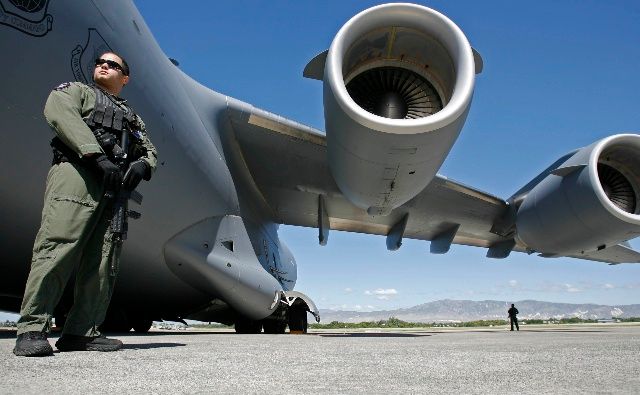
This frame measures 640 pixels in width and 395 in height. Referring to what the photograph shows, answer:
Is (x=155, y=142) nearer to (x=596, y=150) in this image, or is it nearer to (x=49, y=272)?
(x=49, y=272)

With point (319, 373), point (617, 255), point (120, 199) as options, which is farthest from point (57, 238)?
point (617, 255)

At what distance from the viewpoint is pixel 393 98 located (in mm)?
5371

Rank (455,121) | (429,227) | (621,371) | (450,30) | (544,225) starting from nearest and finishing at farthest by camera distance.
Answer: (621,371) < (455,121) < (450,30) < (544,225) < (429,227)

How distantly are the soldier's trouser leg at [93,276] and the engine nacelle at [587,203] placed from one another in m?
5.72

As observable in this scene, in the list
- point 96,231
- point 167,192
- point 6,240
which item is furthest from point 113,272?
point 167,192

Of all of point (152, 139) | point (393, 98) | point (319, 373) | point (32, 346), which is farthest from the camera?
point (393, 98)

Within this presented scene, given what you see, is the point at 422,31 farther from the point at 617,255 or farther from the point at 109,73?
the point at 617,255

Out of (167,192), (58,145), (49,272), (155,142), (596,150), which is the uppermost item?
(596,150)

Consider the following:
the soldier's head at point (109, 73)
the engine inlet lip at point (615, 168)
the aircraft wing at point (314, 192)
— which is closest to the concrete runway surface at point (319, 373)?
the soldier's head at point (109, 73)

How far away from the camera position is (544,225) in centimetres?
698

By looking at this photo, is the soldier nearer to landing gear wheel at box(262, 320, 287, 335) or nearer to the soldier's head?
the soldier's head

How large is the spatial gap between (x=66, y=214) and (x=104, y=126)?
0.49 metres

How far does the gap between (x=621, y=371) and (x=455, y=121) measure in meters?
2.94

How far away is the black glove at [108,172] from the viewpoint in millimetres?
2400
